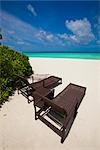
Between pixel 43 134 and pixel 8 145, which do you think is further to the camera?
pixel 43 134

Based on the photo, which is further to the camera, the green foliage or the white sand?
the green foliage

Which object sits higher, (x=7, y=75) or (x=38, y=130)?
(x=7, y=75)

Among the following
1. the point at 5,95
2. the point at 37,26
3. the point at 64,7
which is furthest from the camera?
the point at 37,26

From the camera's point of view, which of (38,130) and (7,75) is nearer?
(38,130)

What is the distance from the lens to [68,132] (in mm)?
4719

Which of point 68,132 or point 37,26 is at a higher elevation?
point 37,26

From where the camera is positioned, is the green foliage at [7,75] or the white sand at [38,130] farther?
the green foliage at [7,75]

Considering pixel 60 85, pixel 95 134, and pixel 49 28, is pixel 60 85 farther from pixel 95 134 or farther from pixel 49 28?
pixel 49 28

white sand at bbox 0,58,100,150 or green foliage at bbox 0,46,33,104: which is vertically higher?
green foliage at bbox 0,46,33,104

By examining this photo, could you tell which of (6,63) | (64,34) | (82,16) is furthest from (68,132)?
(64,34)

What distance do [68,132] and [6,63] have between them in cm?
320

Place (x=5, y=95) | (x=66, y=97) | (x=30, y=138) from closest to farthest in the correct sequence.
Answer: (x=30, y=138)
(x=66, y=97)
(x=5, y=95)

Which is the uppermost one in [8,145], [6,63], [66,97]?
[6,63]

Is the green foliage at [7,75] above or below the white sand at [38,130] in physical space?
above
